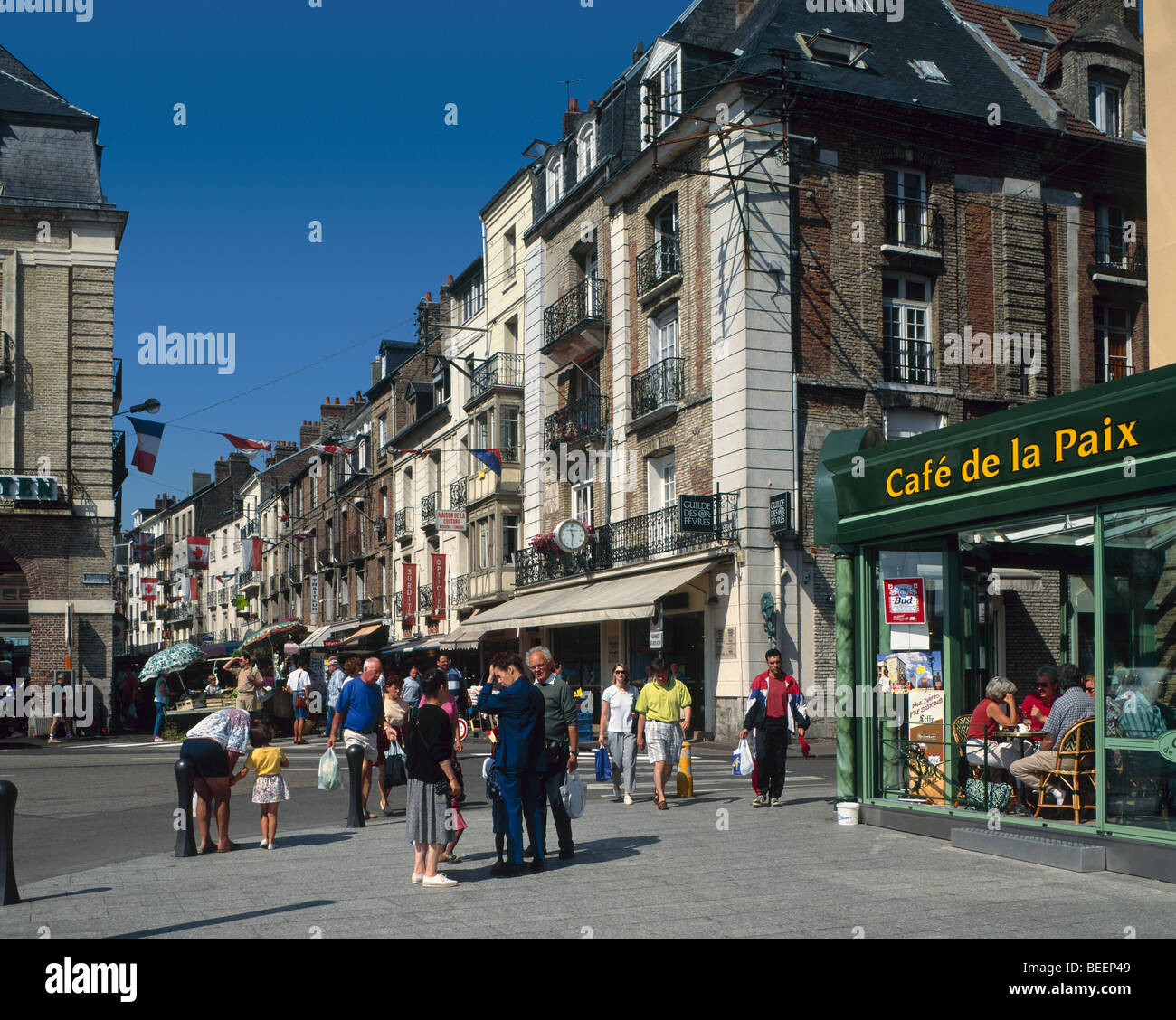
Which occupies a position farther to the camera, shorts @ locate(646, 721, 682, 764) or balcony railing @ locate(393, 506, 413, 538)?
balcony railing @ locate(393, 506, 413, 538)

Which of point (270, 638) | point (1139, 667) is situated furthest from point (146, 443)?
point (1139, 667)

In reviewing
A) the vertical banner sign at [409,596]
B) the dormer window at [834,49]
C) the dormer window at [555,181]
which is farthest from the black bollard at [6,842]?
the vertical banner sign at [409,596]

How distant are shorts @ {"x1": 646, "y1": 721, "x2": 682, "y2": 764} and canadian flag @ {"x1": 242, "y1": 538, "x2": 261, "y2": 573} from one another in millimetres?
52786

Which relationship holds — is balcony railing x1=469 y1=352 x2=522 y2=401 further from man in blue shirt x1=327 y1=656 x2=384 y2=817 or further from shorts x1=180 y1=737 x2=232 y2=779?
shorts x1=180 y1=737 x2=232 y2=779

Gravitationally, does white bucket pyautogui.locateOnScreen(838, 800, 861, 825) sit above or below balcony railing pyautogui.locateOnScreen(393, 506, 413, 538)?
below

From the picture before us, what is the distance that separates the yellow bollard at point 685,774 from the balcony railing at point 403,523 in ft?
102

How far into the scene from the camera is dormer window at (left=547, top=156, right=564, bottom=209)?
33.6 metres

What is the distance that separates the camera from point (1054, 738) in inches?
394

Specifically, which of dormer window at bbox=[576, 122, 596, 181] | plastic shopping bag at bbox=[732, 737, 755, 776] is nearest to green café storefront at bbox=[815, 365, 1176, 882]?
plastic shopping bag at bbox=[732, 737, 755, 776]

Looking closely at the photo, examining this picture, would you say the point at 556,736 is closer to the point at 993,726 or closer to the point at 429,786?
the point at 429,786

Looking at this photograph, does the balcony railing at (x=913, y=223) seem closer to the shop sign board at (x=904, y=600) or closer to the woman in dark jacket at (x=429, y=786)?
the shop sign board at (x=904, y=600)

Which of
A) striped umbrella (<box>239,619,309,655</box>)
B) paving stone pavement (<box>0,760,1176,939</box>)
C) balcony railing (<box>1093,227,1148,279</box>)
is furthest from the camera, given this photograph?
striped umbrella (<box>239,619,309,655</box>)
